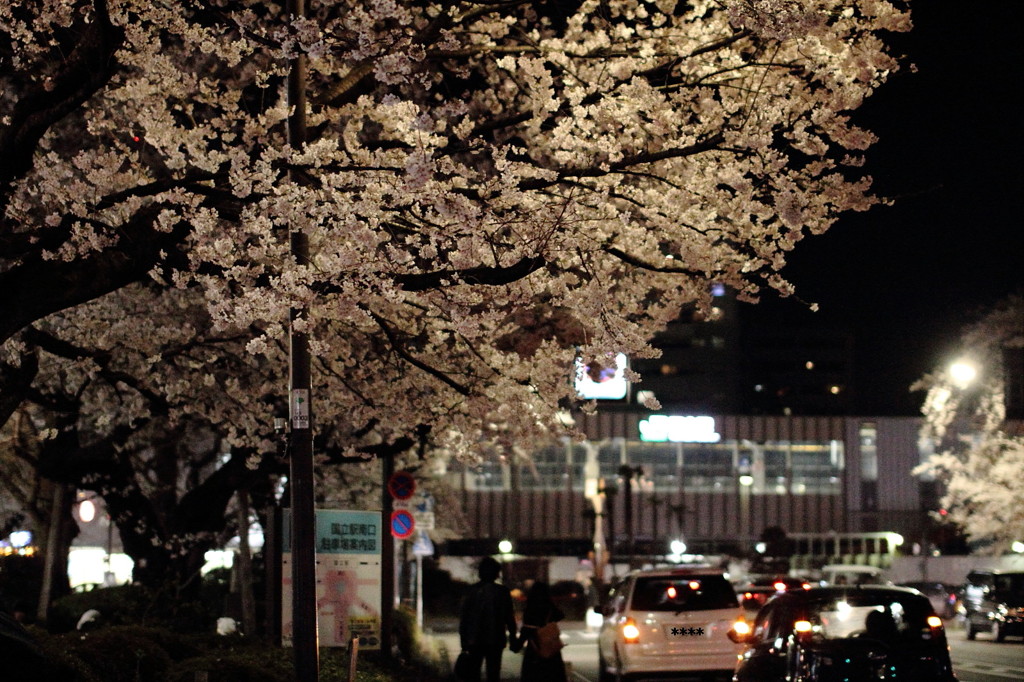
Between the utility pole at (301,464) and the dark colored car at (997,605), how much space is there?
24.0m

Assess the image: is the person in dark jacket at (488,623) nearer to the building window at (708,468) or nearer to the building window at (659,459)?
the building window at (659,459)

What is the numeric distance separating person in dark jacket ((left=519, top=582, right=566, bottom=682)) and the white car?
3825mm

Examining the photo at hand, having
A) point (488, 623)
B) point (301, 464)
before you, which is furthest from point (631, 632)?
point (301, 464)

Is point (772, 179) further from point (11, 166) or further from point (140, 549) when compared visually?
point (140, 549)

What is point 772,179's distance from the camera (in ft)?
33.7

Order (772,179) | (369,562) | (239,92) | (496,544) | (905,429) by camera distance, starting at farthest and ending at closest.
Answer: (905,429) → (496,544) → (369,562) → (239,92) → (772,179)

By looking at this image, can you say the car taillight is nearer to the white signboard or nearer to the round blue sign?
the white signboard

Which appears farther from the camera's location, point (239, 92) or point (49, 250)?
point (239, 92)

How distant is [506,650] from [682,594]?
12366 mm

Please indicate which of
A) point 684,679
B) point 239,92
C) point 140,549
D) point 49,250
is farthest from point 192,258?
point 140,549

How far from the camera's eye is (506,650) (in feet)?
91.5

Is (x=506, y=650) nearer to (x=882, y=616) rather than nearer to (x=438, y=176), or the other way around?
(x=882, y=616)

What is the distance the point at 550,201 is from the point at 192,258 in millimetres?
3228

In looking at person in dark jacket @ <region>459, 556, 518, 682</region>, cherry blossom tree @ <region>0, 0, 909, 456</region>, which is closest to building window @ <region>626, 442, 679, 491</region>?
cherry blossom tree @ <region>0, 0, 909, 456</region>
